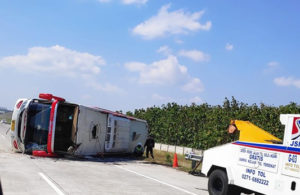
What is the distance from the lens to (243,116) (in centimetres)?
2531

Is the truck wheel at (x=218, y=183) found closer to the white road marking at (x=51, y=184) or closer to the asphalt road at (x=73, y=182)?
the asphalt road at (x=73, y=182)

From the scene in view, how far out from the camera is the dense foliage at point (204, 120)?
75.5 ft

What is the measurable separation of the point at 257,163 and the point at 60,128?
41.9 feet

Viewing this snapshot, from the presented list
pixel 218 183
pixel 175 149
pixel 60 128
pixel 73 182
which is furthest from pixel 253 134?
pixel 175 149

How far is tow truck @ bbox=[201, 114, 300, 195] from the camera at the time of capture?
8.16 meters

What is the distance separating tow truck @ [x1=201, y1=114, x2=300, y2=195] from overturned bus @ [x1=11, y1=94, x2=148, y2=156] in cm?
886

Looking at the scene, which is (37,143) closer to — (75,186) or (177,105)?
(75,186)

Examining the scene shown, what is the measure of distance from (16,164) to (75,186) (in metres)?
4.73

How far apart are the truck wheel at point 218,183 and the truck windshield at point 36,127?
10.1 meters

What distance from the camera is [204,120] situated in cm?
3131

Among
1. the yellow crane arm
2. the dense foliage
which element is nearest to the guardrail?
the dense foliage

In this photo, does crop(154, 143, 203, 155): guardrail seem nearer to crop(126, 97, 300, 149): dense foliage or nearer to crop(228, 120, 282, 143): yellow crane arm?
crop(126, 97, 300, 149): dense foliage

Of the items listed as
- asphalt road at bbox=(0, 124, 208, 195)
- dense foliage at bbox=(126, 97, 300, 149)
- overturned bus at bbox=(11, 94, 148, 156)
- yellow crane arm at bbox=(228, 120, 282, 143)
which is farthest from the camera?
dense foliage at bbox=(126, 97, 300, 149)

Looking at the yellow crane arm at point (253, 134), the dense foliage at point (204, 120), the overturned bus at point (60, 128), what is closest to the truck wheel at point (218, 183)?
the yellow crane arm at point (253, 134)
